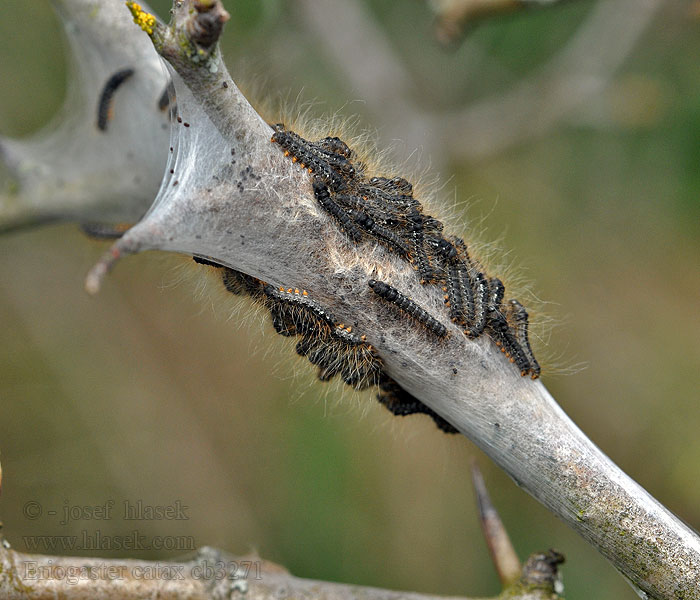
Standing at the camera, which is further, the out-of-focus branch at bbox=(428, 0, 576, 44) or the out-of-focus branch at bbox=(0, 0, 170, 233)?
the out-of-focus branch at bbox=(428, 0, 576, 44)

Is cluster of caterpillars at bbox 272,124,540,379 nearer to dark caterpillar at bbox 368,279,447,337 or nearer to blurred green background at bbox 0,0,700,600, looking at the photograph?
dark caterpillar at bbox 368,279,447,337

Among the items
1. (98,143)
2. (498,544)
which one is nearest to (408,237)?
(498,544)

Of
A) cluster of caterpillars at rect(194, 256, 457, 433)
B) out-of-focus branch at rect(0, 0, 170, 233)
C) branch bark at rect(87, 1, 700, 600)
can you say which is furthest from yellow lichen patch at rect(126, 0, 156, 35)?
out-of-focus branch at rect(0, 0, 170, 233)

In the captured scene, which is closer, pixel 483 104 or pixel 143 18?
pixel 143 18

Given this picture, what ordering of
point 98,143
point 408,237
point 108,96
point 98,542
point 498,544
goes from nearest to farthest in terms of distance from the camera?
point 408,237, point 498,544, point 108,96, point 98,143, point 98,542

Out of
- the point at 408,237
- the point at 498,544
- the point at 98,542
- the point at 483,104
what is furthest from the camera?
the point at 483,104

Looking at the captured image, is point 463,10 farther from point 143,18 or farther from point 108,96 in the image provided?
point 143,18

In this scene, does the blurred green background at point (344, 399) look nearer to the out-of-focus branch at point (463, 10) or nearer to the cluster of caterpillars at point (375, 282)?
the out-of-focus branch at point (463, 10)
